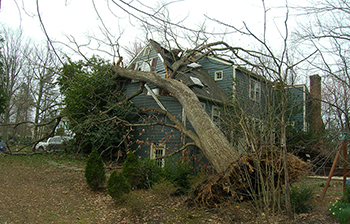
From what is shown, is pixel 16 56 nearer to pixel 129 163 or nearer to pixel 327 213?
pixel 129 163

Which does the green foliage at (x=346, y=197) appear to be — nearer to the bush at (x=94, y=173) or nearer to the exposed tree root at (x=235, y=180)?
the exposed tree root at (x=235, y=180)

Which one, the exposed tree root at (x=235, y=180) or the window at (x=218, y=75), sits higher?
the window at (x=218, y=75)

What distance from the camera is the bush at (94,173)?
24.3 feet

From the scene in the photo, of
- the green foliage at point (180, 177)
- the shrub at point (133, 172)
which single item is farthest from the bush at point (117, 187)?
the green foliage at point (180, 177)

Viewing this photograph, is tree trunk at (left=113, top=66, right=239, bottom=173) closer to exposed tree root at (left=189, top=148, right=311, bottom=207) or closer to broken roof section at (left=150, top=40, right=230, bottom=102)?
exposed tree root at (left=189, top=148, right=311, bottom=207)

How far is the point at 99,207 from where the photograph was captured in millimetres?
6211

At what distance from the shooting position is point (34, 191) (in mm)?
7086

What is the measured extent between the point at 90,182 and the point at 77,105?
6587 millimetres

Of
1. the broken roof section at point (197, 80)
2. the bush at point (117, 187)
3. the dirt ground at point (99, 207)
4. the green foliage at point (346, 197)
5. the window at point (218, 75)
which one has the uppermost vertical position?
the window at point (218, 75)

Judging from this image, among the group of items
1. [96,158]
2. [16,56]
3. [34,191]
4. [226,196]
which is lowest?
[34,191]

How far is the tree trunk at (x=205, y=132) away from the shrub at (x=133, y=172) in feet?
6.89

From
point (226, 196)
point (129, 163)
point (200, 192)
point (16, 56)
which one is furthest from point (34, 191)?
point (16, 56)

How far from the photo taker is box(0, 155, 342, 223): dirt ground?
472 centimetres

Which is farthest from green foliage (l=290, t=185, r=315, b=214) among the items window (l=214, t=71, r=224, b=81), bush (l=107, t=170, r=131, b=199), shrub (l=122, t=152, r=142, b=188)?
window (l=214, t=71, r=224, b=81)
